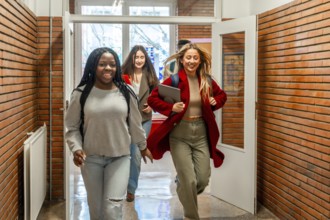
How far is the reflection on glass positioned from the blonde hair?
67 cm

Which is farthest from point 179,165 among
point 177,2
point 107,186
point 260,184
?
point 177,2

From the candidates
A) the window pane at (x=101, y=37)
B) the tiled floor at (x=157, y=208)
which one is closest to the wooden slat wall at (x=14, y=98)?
the tiled floor at (x=157, y=208)

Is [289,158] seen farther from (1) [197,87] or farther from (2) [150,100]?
(2) [150,100]

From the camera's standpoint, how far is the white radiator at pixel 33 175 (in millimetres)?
3138

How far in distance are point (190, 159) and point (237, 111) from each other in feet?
3.41

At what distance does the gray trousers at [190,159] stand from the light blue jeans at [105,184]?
810mm

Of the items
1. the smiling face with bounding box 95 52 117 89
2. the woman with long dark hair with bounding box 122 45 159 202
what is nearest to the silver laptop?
the smiling face with bounding box 95 52 117 89

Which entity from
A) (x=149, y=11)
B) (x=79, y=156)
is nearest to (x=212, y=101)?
(x=79, y=156)

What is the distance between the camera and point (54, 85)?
427cm

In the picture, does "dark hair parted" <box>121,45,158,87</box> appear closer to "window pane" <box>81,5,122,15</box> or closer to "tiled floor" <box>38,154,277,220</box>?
"window pane" <box>81,5,122,15</box>

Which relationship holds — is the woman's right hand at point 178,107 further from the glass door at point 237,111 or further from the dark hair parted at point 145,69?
the dark hair parted at point 145,69

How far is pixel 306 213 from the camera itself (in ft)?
10.7

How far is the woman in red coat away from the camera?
11.3 ft

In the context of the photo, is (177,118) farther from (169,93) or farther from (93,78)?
(93,78)
